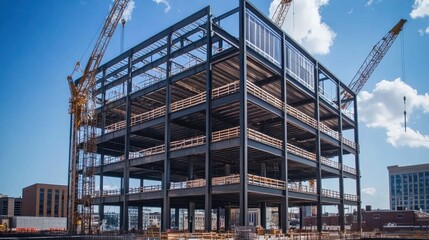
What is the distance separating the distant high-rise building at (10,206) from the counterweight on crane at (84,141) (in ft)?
165

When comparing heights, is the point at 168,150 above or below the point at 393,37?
below

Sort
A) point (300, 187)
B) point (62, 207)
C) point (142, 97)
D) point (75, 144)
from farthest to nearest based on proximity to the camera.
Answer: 1. point (62, 207)
2. point (75, 144)
3. point (142, 97)
4. point (300, 187)

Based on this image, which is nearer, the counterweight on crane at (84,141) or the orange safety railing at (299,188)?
the orange safety railing at (299,188)

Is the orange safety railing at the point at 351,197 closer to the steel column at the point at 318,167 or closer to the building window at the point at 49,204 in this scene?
the steel column at the point at 318,167

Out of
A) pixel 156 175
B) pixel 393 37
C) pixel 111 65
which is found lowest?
pixel 156 175

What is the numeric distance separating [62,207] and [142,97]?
62527 millimetres

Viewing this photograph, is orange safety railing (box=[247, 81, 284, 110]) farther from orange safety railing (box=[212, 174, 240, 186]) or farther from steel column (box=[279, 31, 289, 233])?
orange safety railing (box=[212, 174, 240, 186])

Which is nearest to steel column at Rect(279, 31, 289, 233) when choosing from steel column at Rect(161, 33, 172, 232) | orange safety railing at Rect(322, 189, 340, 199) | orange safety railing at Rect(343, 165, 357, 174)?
steel column at Rect(161, 33, 172, 232)

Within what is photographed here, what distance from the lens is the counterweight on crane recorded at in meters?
69.1

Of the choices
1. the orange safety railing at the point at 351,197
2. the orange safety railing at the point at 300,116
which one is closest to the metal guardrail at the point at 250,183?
the orange safety railing at the point at 351,197

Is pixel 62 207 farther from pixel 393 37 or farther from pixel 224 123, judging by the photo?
pixel 393 37

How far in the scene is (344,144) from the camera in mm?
71750

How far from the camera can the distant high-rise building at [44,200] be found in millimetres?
107688

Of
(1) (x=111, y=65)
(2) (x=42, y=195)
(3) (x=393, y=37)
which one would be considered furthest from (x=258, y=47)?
(2) (x=42, y=195)
